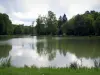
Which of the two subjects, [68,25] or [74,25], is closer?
[74,25]

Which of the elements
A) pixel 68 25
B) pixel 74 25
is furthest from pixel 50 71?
pixel 68 25

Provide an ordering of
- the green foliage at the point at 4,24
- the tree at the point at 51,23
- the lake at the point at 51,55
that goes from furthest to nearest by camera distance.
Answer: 1. the tree at the point at 51,23
2. the green foliage at the point at 4,24
3. the lake at the point at 51,55

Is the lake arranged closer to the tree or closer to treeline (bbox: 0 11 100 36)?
treeline (bbox: 0 11 100 36)

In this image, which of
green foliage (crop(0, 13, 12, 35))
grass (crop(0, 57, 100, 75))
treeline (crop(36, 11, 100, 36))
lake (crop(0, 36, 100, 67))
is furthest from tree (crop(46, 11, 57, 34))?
grass (crop(0, 57, 100, 75))

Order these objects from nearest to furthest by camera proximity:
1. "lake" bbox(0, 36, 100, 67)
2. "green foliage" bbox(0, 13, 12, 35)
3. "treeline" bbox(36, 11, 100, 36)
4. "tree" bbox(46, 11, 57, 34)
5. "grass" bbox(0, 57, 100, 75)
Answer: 1. "grass" bbox(0, 57, 100, 75)
2. "lake" bbox(0, 36, 100, 67)
3. "treeline" bbox(36, 11, 100, 36)
4. "green foliage" bbox(0, 13, 12, 35)
5. "tree" bbox(46, 11, 57, 34)

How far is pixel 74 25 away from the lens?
84.1 m

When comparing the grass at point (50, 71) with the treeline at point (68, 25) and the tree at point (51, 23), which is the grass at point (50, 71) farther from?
the tree at point (51, 23)

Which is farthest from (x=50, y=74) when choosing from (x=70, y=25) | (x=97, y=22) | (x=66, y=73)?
(x=70, y=25)

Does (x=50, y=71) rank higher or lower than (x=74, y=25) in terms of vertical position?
lower

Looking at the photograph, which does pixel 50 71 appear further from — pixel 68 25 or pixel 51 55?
pixel 68 25

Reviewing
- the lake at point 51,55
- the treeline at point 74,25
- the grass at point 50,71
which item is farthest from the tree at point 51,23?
the grass at point 50,71

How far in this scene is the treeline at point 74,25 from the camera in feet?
254

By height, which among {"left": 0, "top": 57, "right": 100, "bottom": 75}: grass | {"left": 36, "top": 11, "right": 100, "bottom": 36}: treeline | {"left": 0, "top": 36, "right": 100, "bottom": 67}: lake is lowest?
{"left": 0, "top": 36, "right": 100, "bottom": 67}: lake

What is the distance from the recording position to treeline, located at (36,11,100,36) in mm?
77438
